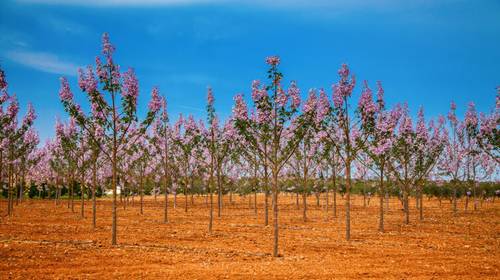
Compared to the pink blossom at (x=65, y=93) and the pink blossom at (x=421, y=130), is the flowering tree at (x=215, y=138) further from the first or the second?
the pink blossom at (x=421, y=130)

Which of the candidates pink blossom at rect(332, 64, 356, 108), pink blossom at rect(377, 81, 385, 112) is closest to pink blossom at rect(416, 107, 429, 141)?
pink blossom at rect(377, 81, 385, 112)

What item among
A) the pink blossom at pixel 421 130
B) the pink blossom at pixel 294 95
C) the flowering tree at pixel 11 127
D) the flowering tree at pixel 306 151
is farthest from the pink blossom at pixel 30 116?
the pink blossom at pixel 421 130

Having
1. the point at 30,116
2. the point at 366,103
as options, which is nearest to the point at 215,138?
the point at 366,103

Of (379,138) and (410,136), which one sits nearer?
(379,138)

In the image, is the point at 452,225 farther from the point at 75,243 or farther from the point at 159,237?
the point at 75,243

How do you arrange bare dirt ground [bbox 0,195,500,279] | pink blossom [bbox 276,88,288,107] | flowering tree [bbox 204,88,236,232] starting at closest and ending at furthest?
bare dirt ground [bbox 0,195,500,279] → pink blossom [bbox 276,88,288,107] → flowering tree [bbox 204,88,236,232]

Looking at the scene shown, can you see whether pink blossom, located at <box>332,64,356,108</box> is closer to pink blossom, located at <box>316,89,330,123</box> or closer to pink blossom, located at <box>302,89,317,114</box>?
pink blossom, located at <box>316,89,330,123</box>

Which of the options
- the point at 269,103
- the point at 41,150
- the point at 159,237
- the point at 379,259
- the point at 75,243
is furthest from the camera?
the point at 41,150

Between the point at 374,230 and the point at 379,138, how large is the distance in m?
6.47

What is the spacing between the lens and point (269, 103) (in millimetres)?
18312

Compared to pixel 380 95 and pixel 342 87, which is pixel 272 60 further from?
pixel 380 95

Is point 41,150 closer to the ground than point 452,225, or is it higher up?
higher up

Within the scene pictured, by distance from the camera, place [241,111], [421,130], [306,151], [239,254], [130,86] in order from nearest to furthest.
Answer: [239,254]
[241,111]
[130,86]
[421,130]
[306,151]

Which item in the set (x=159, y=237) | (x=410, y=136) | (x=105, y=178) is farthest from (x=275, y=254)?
(x=105, y=178)
